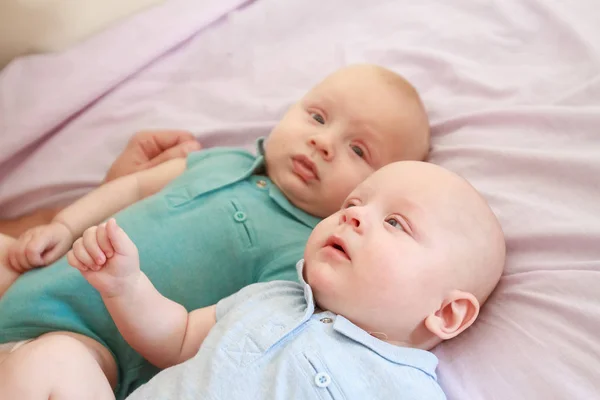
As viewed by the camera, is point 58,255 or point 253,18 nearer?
point 58,255

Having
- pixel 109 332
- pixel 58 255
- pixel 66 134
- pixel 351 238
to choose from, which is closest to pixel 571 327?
pixel 351 238

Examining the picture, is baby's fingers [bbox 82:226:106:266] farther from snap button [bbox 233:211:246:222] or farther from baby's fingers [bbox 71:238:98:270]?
snap button [bbox 233:211:246:222]

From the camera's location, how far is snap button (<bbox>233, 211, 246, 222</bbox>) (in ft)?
3.54

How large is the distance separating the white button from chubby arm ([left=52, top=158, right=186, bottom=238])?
1.83 feet

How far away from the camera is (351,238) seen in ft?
2.77

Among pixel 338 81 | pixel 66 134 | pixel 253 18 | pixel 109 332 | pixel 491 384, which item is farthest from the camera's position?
pixel 253 18

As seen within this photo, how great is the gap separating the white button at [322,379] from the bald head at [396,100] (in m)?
0.48

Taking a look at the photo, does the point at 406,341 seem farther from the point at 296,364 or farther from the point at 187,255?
the point at 187,255

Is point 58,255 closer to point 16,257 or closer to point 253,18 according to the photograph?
point 16,257

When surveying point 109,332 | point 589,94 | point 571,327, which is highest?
point 589,94

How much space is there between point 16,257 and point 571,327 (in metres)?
0.87

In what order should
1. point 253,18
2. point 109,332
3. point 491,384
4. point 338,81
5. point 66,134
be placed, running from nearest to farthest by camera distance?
point 491,384, point 109,332, point 338,81, point 66,134, point 253,18

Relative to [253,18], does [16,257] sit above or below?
below

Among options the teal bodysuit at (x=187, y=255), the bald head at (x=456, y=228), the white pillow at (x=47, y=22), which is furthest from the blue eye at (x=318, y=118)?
the white pillow at (x=47, y=22)
